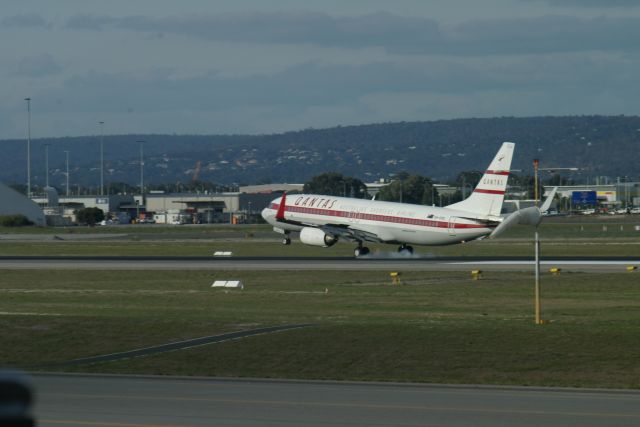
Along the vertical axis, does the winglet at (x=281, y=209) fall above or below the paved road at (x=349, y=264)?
above

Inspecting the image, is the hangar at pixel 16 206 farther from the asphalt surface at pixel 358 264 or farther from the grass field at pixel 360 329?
the grass field at pixel 360 329

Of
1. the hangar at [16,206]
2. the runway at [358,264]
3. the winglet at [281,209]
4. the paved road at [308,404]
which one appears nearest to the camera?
the paved road at [308,404]

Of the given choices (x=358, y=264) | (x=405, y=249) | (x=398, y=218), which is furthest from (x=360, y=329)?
(x=405, y=249)

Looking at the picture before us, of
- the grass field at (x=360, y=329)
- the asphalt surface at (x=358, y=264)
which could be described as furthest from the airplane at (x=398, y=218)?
the grass field at (x=360, y=329)

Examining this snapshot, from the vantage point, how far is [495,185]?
67.9m

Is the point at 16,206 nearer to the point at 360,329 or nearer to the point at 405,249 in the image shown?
the point at 405,249

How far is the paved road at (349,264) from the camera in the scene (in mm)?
61281

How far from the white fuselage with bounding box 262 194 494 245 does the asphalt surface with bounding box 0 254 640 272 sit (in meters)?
1.72

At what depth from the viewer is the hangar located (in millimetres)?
166375

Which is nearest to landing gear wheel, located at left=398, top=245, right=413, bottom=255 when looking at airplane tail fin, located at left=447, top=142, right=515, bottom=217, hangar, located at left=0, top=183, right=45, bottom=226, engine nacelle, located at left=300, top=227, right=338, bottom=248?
engine nacelle, located at left=300, top=227, right=338, bottom=248

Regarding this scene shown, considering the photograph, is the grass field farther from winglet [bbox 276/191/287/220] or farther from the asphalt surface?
winglet [bbox 276/191/287/220]

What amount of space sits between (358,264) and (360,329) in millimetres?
34053

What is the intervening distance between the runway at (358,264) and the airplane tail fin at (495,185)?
3.46 meters

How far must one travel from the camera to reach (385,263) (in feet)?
220
